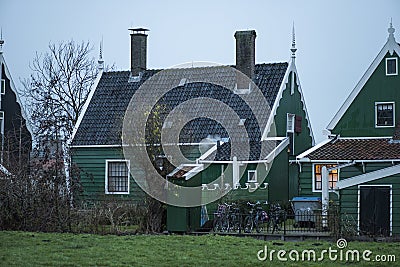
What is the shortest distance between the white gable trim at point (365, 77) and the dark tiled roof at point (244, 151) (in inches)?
117

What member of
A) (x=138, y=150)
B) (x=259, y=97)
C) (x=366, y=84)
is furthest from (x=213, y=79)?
(x=138, y=150)

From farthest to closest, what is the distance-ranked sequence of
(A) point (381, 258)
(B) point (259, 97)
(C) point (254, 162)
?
(B) point (259, 97), (C) point (254, 162), (A) point (381, 258)

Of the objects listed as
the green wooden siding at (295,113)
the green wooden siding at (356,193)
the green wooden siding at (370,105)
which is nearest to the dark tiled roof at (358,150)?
the green wooden siding at (356,193)

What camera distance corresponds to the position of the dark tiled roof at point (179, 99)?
111 ft

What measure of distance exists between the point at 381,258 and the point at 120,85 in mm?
22899

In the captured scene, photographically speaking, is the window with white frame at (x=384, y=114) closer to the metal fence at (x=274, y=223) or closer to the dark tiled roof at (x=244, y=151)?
the dark tiled roof at (x=244, y=151)

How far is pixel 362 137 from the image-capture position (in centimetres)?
3027

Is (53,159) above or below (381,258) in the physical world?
above

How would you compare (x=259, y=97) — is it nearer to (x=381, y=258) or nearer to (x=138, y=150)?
(x=138, y=150)

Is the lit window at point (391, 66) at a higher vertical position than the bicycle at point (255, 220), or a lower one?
higher

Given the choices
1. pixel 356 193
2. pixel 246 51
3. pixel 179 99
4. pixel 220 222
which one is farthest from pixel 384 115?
pixel 179 99

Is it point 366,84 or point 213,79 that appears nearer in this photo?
point 366,84

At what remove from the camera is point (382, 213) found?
24391 millimetres

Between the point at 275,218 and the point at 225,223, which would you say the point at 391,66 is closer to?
the point at 275,218
